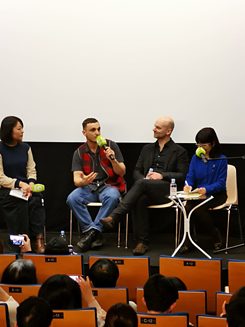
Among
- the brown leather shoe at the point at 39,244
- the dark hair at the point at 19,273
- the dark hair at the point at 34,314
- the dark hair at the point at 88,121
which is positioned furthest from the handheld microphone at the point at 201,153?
the dark hair at the point at 34,314

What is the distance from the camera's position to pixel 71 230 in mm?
6582

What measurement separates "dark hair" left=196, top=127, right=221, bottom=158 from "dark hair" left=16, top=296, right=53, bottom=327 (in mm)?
3373

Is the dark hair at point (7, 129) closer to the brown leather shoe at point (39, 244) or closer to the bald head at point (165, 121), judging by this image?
the brown leather shoe at point (39, 244)

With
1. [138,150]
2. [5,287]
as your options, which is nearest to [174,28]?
[138,150]

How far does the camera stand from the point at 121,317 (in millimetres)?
3031

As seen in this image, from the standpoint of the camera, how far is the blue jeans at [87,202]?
6297mm

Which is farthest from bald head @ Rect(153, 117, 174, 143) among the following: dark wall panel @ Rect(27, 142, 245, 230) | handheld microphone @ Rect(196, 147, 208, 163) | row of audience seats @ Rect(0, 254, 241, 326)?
row of audience seats @ Rect(0, 254, 241, 326)

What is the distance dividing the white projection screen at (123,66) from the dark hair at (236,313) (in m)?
3.85

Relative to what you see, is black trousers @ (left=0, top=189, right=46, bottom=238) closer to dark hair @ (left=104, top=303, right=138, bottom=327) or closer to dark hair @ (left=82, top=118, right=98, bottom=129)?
dark hair @ (left=82, top=118, right=98, bottom=129)

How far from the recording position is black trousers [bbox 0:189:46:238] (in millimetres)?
6215

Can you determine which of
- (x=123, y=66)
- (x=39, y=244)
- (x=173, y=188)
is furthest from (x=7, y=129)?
(x=173, y=188)

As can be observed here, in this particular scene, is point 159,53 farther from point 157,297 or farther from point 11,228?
point 157,297

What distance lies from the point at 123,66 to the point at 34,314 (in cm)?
423

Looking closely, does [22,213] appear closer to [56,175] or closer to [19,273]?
[56,175]
